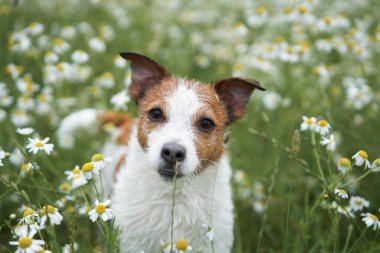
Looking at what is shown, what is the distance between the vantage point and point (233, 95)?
376 centimetres

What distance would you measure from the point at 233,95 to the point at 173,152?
104cm

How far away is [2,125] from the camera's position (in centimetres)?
477

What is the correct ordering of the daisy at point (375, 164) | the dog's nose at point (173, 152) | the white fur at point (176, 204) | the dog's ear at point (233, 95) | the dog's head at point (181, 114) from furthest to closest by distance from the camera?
the dog's ear at point (233, 95), the white fur at point (176, 204), the dog's head at point (181, 114), the dog's nose at point (173, 152), the daisy at point (375, 164)

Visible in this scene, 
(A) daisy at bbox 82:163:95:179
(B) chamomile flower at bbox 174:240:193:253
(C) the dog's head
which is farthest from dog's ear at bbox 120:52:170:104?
(B) chamomile flower at bbox 174:240:193:253

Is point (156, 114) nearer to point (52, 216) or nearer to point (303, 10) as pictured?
point (52, 216)

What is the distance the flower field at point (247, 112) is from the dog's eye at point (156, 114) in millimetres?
668

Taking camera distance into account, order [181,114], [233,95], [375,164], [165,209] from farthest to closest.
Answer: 1. [233,95]
2. [165,209]
3. [181,114]
4. [375,164]

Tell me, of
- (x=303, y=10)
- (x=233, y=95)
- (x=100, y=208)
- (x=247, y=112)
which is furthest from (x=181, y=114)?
(x=247, y=112)

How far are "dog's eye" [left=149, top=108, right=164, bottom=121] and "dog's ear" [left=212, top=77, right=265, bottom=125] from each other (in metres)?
0.63

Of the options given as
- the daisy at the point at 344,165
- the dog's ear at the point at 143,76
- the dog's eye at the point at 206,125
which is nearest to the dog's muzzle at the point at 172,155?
the dog's eye at the point at 206,125

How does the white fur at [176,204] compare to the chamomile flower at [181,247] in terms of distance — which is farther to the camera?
the white fur at [176,204]

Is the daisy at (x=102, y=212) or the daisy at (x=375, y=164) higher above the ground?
the daisy at (x=375, y=164)

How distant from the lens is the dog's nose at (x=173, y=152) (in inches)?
117

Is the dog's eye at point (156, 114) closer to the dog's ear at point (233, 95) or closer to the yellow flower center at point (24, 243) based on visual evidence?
the dog's ear at point (233, 95)
